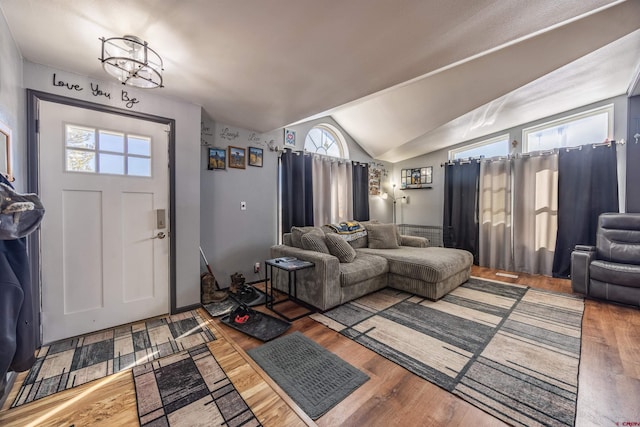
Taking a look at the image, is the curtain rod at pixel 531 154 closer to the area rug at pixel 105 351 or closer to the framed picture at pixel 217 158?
the framed picture at pixel 217 158

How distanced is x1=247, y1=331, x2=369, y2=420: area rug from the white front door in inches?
54.7

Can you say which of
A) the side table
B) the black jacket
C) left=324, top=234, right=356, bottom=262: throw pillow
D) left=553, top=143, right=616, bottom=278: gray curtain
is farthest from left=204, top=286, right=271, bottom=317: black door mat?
left=553, top=143, right=616, bottom=278: gray curtain

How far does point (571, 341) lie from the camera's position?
203 cm

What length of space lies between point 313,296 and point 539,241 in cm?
384

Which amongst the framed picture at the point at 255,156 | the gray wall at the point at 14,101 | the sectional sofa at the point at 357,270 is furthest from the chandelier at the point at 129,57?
the sectional sofa at the point at 357,270

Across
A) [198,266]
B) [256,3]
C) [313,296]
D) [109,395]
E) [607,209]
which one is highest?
[256,3]

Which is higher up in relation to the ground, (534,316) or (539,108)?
(539,108)

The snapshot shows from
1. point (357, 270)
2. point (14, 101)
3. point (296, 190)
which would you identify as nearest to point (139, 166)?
point (14, 101)

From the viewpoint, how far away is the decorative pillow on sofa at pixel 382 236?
383 cm

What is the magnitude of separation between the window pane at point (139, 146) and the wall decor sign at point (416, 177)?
4811mm

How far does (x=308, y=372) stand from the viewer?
1.66m

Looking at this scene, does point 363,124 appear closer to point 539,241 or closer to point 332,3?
point 332,3

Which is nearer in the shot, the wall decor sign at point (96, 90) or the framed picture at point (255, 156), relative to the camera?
the wall decor sign at point (96, 90)

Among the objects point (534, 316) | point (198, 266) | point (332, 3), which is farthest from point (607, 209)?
point (198, 266)
